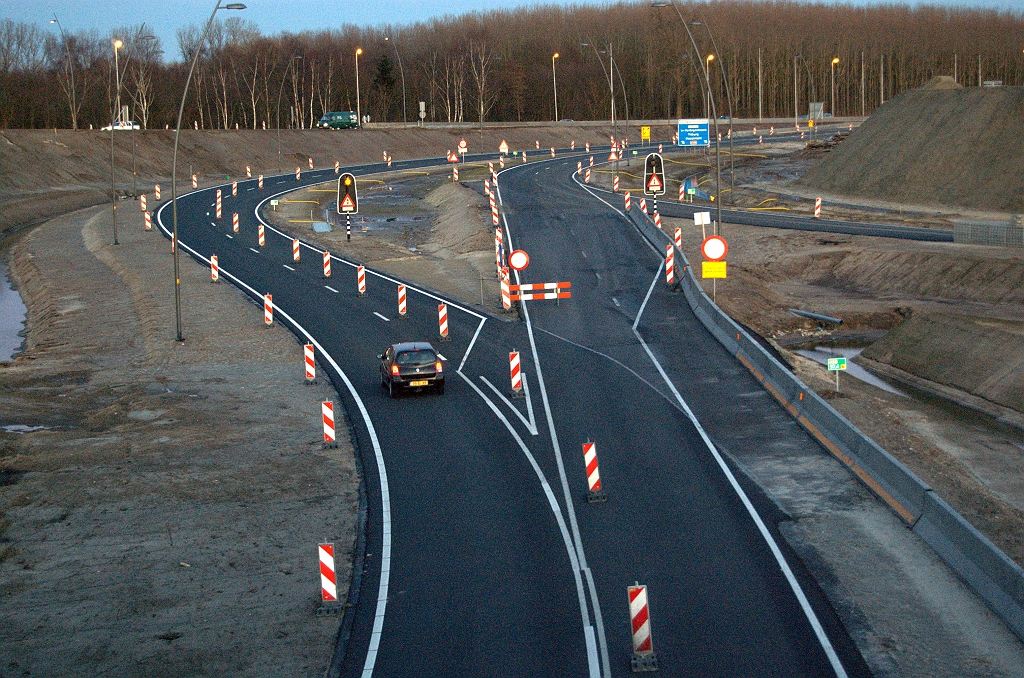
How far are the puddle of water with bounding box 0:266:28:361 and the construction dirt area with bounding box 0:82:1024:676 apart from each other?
725mm

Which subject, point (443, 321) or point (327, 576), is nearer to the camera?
point (327, 576)

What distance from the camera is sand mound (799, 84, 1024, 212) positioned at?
207ft

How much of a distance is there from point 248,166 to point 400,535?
3400 inches

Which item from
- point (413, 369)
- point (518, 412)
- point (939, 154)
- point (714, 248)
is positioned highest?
point (939, 154)

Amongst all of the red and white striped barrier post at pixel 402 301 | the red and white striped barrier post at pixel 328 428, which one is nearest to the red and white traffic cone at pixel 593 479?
the red and white striped barrier post at pixel 328 428

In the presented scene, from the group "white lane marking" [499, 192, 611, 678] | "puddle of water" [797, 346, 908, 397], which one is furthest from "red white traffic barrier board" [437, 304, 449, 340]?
"puddle of water" [797, 346, 908, 397]

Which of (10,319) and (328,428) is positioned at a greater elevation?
(10,319)

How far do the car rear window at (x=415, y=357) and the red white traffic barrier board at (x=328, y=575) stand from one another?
41.3ft

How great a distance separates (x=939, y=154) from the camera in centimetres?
6819

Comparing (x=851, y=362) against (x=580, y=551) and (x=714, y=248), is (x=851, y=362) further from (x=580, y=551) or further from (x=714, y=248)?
(x=580, y=551)

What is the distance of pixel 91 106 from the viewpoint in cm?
12962

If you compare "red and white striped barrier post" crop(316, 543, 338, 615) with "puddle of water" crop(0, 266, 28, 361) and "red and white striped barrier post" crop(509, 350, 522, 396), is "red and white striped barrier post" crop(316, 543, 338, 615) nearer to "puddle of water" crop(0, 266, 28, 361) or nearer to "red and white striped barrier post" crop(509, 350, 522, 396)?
"red and white striped barrier post" crop(509, 350, 522, 396)

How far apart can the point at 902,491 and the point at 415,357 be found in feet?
44.0

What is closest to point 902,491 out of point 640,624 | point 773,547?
point 773,547
